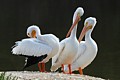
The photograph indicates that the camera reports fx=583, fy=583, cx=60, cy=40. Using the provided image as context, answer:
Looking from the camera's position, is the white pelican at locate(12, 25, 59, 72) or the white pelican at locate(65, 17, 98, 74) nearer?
the white pelican at locate(12, 25, 59, 72)

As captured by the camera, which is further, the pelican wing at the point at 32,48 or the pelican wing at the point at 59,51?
Answer: the pelican wing at the point at 59,51

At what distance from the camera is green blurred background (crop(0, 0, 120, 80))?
21031 mm

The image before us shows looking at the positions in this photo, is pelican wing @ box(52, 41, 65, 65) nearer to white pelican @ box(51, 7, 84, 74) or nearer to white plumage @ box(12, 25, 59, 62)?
white pelican @ box(51, 7, 84, 74)

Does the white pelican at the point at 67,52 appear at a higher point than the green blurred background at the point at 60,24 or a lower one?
lower

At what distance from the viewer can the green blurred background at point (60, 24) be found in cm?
2103

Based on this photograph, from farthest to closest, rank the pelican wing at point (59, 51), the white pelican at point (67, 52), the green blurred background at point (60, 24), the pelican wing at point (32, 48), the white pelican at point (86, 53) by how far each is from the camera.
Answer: the green blurred background at point (60, 24) → the white pelican at point (86, 53) → the pelican wing at point (59, 51) → the white pelican at point (67, 52) → the pelican wing at point (32, 48)

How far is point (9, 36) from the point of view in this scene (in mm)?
31359

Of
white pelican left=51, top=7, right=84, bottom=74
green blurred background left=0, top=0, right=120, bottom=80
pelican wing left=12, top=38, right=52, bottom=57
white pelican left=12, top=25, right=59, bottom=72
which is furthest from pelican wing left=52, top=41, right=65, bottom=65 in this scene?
green blurred background left=0, top=0, right=120, bottom=80

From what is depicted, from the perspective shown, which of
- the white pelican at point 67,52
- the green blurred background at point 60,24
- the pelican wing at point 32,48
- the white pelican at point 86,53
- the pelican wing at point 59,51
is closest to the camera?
the pelican wing at point 32,48

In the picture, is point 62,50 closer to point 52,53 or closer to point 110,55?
point 52,53

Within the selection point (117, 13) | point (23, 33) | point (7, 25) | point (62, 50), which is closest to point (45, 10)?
point (117, 13)

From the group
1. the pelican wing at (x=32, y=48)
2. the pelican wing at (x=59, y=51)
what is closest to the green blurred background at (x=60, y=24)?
the pelican wing at (x=59, y=51)

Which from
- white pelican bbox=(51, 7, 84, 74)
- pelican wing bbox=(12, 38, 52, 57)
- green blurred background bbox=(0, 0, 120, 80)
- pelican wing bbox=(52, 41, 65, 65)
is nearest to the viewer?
pelican wing bbox=(12, 38, 52, 57)

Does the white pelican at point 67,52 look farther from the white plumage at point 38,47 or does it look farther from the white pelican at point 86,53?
the white plumage at point 38,47
